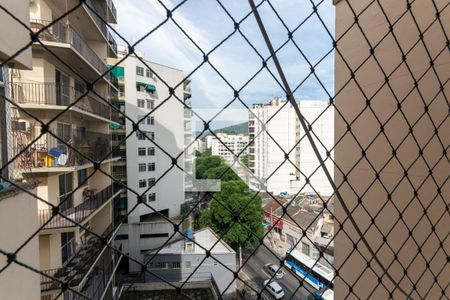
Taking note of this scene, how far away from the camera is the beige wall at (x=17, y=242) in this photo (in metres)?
0.92

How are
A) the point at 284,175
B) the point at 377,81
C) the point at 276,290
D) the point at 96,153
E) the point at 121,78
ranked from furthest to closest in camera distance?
the point at 284,175
the point at 121,78
the point at 276,290
the point at 96,153
the point at 377,81

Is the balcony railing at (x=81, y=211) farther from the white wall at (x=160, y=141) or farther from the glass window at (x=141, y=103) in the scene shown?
the glass window at (x=141, y=103)

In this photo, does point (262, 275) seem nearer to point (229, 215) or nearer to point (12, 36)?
point (229, 215)

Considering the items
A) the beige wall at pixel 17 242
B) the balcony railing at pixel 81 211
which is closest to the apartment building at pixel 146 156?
the balcony railing at pixel 81 211

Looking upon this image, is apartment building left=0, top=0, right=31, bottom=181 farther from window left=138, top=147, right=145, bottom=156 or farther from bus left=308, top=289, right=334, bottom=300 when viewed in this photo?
window left=138, top=147, right=145, bottom=156

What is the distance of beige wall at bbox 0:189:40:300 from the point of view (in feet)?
3.03

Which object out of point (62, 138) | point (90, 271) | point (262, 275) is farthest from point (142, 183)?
point (62, 138)

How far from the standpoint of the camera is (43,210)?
2750mm

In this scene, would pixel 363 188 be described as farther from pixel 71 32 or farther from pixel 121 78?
pixel 121 78

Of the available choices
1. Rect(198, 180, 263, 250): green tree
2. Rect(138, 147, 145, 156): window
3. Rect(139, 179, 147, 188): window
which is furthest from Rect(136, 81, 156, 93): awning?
Rect(198, 180, 263, 250): green tree

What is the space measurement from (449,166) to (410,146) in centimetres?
11

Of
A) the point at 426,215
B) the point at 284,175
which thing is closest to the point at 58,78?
the point at 426,215

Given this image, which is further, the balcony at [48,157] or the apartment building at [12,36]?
the balcony at [48,157]

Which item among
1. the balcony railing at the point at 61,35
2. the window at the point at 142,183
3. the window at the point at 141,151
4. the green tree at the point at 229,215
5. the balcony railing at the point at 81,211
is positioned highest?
the balcony railing at the point at 61,35
